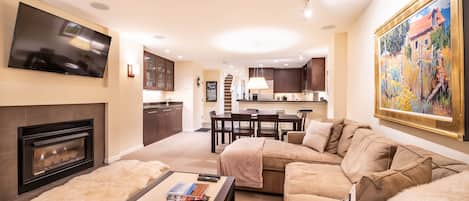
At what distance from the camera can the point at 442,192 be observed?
34.0 inches

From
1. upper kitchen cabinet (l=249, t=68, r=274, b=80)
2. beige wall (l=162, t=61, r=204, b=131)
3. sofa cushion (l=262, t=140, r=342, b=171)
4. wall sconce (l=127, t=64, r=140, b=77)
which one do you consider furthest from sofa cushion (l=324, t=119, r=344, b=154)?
upper kitchen cabinet (l=249, t=68, r=274, b=80)

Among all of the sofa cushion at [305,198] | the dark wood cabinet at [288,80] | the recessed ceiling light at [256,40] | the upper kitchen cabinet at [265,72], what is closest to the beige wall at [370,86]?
the sofa cushion at [305,198]

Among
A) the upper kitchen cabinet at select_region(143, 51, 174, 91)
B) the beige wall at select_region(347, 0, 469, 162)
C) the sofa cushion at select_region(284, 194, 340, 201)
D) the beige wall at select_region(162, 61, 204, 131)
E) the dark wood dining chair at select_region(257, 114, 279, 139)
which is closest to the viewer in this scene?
the beige wall at select_region(347, 0, 469, 162)

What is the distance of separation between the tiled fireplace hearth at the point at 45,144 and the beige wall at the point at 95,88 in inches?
5.1

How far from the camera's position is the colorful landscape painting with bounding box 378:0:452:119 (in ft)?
4.51

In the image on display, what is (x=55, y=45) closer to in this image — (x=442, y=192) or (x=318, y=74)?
(x=442, y=192)

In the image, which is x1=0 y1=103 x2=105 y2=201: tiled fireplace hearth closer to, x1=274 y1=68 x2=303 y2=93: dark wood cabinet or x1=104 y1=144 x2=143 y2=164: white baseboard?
x1=104 y1=144 x2=143 y2=164: white baseboard

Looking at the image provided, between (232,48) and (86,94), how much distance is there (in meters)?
3.08

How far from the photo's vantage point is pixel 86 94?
3316 mm

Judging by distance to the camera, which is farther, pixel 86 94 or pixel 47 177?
pixel 86 94

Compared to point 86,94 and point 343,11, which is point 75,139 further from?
point 343,11

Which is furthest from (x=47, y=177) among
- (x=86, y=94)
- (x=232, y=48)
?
(x=232, y=48)

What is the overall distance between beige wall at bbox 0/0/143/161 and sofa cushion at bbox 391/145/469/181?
3635 millimetres

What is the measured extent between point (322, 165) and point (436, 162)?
1.11 meters
